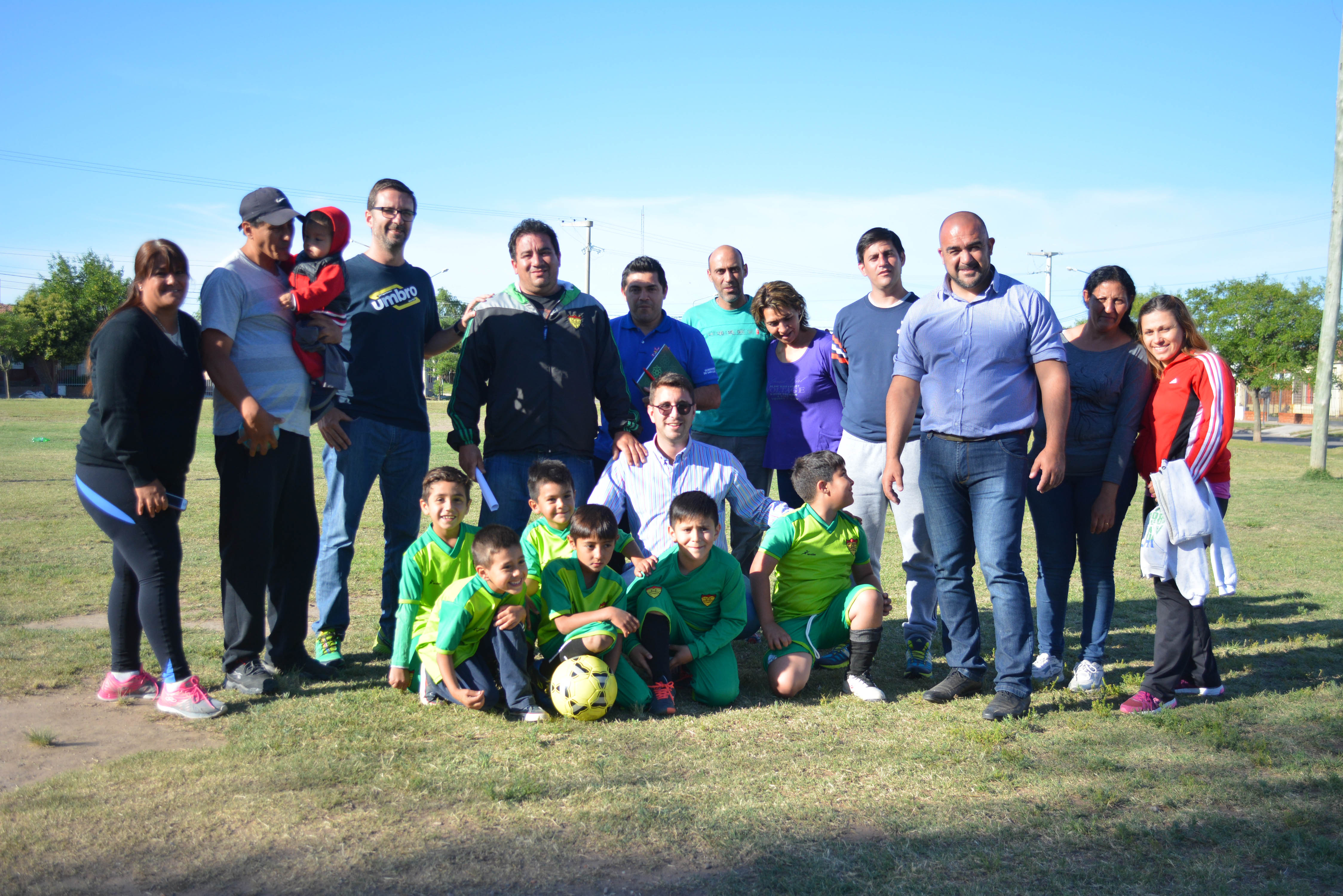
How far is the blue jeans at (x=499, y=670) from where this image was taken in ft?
14.3

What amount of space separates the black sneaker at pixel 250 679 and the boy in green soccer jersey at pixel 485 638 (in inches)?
A: 30.9

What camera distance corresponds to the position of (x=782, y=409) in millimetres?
6090

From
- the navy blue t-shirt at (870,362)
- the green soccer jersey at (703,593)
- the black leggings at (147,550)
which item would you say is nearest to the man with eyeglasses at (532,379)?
the green soccer jersey at (703,593)

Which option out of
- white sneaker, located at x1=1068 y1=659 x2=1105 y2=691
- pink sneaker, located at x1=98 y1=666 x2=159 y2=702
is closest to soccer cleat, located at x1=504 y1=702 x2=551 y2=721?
pink sneaker, located at x1=98 y1=666 x2=159 y2=702

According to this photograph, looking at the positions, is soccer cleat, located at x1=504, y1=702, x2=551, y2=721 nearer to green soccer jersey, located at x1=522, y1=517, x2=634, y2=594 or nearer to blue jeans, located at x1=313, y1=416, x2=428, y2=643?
green soccer jersey, located at x1=522, y1=517, x2=634, y2=594

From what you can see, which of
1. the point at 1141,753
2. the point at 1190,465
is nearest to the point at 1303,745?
the point at 1141,753

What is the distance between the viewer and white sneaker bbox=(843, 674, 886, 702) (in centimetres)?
466

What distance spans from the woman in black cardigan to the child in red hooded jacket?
0.53 metres

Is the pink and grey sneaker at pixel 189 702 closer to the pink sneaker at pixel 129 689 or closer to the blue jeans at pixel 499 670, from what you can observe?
the pink sneaker at pixel 129 689

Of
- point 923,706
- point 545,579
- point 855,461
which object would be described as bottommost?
point 923,706

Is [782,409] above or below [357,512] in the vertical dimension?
above

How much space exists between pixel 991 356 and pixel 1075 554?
4.68 feet

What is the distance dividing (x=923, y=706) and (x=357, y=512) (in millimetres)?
3247

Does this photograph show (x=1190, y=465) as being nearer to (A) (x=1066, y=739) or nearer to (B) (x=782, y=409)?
(A) (x=1066, y=739)
